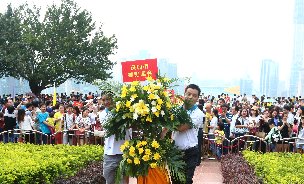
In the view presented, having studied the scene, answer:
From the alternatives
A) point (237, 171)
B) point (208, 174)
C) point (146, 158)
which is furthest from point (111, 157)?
point (208, 174)

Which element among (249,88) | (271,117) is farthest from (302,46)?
(271,117)

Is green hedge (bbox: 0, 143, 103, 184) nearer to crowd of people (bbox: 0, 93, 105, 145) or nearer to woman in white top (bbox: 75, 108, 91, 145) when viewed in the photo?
crowd of people (bbox: 0, 93, 105, 145)

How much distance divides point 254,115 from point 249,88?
124551 millimetres

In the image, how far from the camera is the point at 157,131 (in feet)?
17.4

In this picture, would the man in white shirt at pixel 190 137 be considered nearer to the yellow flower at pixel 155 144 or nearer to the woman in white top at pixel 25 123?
the yellow flower at pixel 155 144

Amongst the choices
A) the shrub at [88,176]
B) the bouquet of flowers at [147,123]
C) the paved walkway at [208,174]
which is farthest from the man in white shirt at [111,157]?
the paved walkway at [208,174]

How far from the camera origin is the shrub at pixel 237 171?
21.7ft

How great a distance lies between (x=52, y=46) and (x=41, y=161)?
79.5 feet

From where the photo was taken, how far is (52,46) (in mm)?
29109

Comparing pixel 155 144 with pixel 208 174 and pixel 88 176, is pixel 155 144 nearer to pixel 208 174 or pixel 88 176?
pixel 88 176

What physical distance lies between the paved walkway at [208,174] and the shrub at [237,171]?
1.12 ft

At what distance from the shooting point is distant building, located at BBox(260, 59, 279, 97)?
148 meters

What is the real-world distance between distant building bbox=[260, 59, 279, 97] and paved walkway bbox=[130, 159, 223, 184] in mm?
136758

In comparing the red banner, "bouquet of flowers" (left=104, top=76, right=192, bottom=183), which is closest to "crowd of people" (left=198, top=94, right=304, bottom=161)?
the red banner
